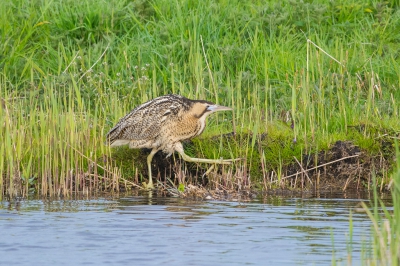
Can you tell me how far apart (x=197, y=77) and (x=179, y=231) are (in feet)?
10.5

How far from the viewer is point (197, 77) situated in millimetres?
10102

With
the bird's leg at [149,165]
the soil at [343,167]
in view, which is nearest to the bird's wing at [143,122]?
the bird's leg at [149,165]

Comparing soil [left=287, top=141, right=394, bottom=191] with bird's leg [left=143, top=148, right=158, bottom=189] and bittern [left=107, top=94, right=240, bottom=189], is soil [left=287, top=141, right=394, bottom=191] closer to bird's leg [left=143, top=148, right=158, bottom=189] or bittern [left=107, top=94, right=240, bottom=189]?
bittern [left=107, top=94, right=240, bottom=189]

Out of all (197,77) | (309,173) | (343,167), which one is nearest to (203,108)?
(197,77)

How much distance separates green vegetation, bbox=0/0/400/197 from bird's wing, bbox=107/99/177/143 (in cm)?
24

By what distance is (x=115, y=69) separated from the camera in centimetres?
1197

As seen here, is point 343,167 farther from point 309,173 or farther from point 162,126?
point 162,126

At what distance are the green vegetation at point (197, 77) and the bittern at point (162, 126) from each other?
0.90ft

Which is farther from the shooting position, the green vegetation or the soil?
the soil

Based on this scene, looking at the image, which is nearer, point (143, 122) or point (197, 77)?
point (143, 122)

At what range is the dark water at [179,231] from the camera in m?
6.30

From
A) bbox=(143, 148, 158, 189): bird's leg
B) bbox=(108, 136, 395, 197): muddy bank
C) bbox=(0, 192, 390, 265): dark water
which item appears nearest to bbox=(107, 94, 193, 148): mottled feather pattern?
bbox=(143, 148, 158, 189): bird's leg

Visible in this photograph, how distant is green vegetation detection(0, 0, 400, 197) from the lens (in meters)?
9.14

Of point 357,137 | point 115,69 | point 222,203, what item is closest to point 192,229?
point 222,203
